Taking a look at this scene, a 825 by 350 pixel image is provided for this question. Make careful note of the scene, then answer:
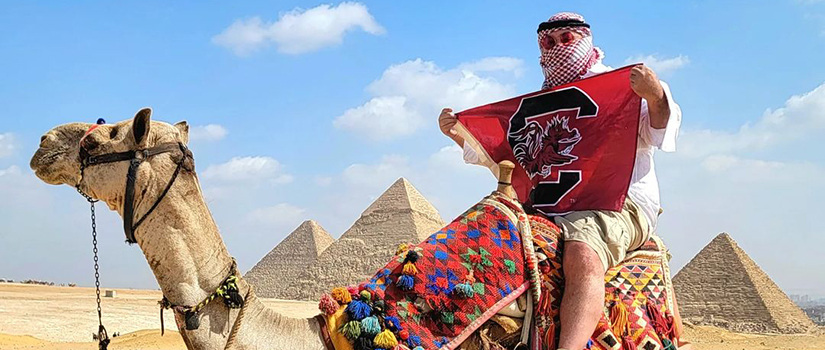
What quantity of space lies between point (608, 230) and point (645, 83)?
667mm

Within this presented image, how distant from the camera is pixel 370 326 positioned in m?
3.12

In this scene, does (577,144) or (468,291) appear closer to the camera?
(468,291)

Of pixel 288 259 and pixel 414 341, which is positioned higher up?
pixel 288 259

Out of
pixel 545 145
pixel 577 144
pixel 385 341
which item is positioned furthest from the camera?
pixel 545 145

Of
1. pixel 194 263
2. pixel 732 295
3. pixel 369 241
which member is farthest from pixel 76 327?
pixel 369 241

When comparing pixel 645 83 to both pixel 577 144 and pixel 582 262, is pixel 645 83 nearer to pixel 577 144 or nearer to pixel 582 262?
pixel 577 144

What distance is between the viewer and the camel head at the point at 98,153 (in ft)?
9.78

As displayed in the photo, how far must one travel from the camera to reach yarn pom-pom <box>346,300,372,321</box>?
3156 mm

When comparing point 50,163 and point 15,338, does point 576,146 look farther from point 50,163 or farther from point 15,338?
point 15,338

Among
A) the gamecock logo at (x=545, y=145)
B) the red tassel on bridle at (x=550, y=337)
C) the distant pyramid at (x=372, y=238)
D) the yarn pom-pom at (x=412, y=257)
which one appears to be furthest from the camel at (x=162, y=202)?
the distant pyramid at (x=372, y=238)

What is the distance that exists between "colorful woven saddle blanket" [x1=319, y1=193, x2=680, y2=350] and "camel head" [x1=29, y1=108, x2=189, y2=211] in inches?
32.5

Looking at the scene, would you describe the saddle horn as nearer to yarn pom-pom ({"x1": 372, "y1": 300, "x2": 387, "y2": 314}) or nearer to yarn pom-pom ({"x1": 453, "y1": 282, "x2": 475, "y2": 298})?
yarn pom-pom ({"x1": 453, "y1": 282, "x2": 475, "y2": 298})

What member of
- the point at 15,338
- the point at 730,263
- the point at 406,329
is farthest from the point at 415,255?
the point at 730,263

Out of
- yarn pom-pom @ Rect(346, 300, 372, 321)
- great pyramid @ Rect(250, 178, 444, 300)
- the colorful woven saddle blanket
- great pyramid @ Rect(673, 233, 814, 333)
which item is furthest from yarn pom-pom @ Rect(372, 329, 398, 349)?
great pyramid @ Rect(250, 178, 444, 300)
